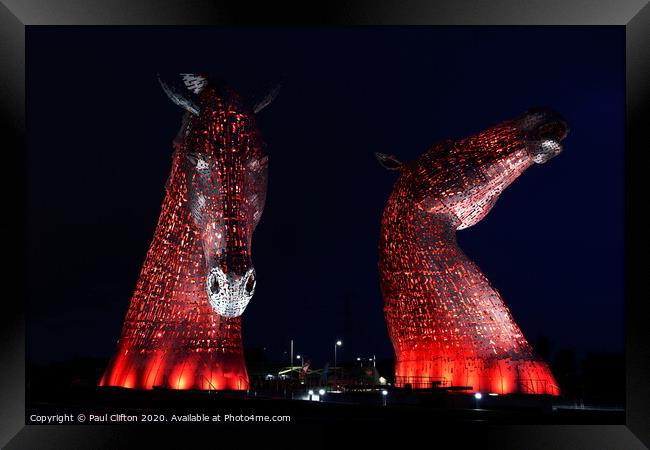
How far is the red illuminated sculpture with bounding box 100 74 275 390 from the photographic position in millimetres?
14227

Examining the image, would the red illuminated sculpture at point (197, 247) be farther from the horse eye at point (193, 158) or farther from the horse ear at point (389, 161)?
the horse ear at point (389, 161)

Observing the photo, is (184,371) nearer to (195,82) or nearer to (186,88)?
(186,88)

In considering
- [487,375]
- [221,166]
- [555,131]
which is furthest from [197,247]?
[555,131]

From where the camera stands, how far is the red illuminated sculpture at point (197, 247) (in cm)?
1423

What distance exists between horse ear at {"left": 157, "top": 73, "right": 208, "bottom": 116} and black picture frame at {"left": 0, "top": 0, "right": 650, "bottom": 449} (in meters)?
5.21

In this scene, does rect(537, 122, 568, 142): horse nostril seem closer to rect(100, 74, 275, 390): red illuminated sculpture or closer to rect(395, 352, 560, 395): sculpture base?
rect(395, 352, 560, 395): sculpture base

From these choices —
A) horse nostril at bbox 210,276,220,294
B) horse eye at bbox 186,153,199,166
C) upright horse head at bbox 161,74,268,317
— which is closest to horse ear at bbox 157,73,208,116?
upright horse head at bbox 161,74,268,317

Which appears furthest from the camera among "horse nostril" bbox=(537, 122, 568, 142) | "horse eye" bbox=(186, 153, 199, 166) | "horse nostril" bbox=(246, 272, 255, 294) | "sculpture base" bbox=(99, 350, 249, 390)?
"horse nostril" bbox=(537, 122, 568, 142)

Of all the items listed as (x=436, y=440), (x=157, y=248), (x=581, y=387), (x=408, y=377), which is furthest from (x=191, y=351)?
(x=581, y=387)

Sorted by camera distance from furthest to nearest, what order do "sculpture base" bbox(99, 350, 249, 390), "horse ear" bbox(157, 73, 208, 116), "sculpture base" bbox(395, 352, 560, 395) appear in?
"sculpture base" bbox(395, 352, 560, 395)
"sculpture base" bbox(99, 350, 249, 390)
"horse ear" bbox(157, 73, 208, 116)

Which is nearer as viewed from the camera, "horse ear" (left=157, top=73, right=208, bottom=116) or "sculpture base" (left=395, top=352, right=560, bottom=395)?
"horse ear" (left=157, top=73, right=208, bottom=116)
